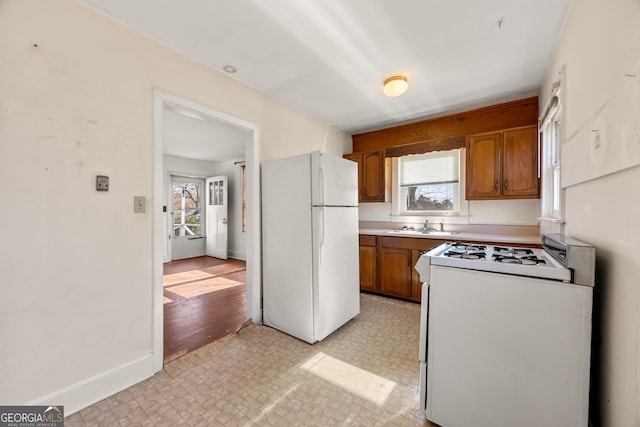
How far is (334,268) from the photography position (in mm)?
2461

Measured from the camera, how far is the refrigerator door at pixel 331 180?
7.52ft

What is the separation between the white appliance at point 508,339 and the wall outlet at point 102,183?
6.80ft

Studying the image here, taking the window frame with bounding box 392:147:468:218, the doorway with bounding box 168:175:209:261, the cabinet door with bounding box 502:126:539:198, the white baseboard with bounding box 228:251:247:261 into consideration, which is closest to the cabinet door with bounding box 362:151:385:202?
the window frame with bounding box 392:147:468:218

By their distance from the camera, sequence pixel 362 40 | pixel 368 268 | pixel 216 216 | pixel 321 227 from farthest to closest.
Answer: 1. pixel 216 216
2. pixel 368 268
3. pixel 321 227
4. pixel 362 40

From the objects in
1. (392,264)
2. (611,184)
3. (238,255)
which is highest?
(611,184)

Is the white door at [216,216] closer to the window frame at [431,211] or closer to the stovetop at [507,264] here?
the window frame at [431,211]

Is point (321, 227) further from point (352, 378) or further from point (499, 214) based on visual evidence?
point (499, 214)

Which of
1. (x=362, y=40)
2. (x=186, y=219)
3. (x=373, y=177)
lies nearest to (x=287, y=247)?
(x=362, y=40)

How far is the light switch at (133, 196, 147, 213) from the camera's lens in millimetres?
1819

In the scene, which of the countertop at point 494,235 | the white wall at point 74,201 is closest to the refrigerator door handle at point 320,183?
the white wall at point 74,201

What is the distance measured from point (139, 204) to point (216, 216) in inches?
189

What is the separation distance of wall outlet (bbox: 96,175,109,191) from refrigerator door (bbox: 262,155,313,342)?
131 centimetres

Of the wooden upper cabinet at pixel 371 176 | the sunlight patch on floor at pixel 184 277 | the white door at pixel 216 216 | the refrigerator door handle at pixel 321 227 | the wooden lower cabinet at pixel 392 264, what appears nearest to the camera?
the refrigerator door handle at pixel 321 227

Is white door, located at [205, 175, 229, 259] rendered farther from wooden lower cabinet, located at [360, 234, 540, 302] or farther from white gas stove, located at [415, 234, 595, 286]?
white gas stove, located at [415, 234, 595, 286]
